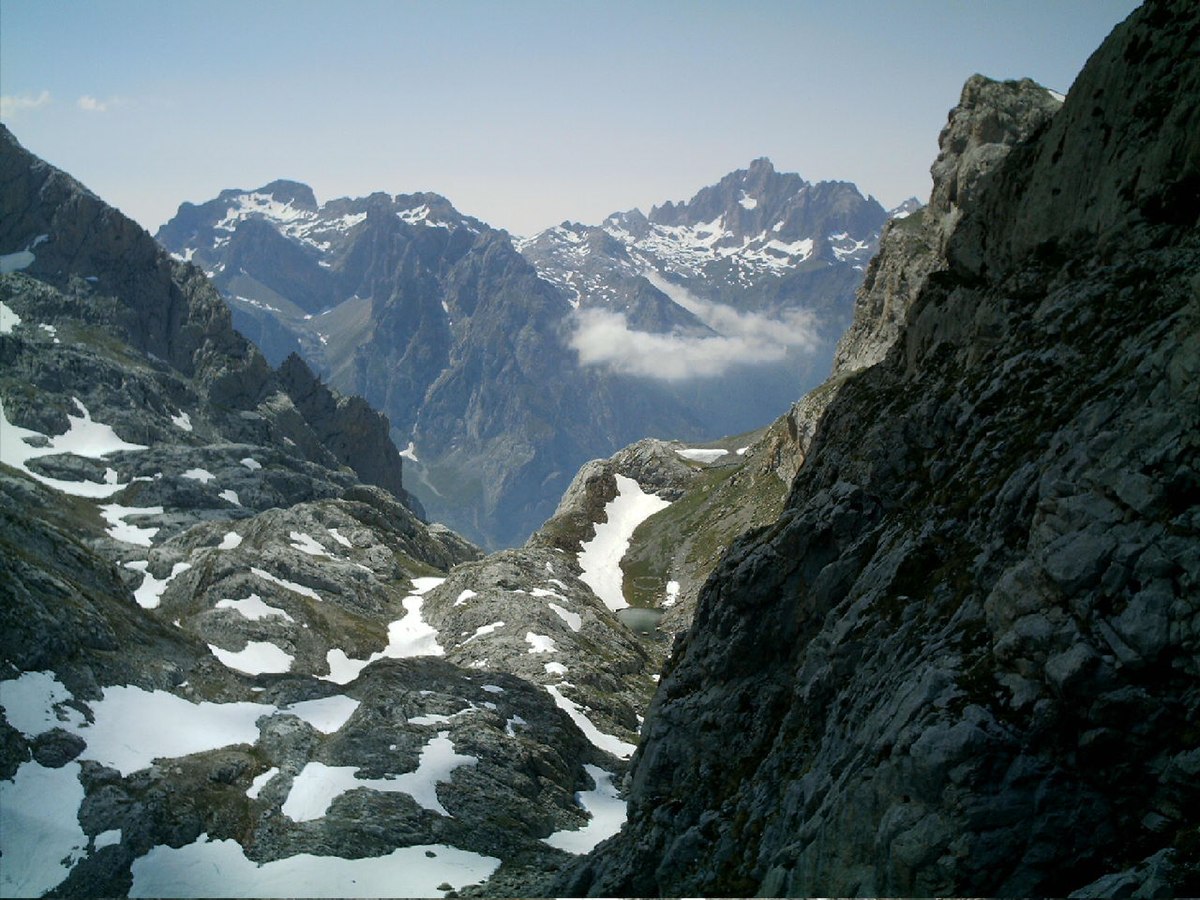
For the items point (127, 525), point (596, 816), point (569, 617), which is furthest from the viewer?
point (127, 525)

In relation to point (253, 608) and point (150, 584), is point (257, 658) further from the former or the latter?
point (150, 584)

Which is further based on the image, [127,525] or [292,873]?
[127,525]

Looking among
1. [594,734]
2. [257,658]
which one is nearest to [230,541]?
[257,658]

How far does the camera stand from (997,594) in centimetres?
2147

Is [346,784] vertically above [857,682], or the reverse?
[346,784]

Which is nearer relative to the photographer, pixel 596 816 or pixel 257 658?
pixel 596 816

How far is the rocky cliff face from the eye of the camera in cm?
1780

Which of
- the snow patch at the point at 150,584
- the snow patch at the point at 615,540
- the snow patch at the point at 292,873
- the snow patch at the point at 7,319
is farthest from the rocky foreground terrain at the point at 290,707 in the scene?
the snow patch at the point at 7,319

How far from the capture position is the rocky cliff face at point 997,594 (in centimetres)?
1780

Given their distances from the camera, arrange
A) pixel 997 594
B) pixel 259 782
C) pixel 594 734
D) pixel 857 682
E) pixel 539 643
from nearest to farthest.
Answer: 1. pixel 997 594
2. pixel 857 682
3. pixel 259 782
4. pixel 594 734
5. pixel 539 643

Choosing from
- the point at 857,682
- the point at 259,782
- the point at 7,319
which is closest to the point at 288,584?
the point at 259,782

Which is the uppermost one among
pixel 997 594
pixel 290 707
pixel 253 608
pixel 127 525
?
pixel 127 525

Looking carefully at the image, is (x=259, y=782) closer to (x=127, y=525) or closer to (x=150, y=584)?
(x=150, y=584)

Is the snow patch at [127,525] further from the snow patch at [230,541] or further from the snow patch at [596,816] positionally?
the snow patch at [596,816]
